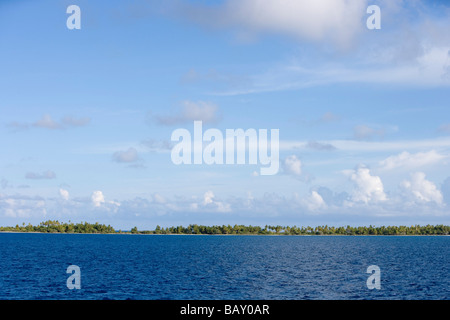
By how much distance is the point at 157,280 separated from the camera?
8606 centimetres

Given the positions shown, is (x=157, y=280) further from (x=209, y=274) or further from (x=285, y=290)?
(x=285, y=290)

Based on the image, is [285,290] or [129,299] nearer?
[129,299]
